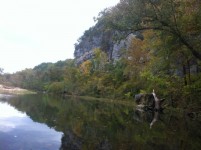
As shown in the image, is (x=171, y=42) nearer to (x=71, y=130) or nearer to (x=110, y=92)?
(x=71, y=130)


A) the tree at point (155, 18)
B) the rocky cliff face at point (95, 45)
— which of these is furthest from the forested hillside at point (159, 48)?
the rocky cliff face at point (95, 45)

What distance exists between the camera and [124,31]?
19.3 meters

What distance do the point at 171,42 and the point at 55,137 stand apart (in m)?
10.8

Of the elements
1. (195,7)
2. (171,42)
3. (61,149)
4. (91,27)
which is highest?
(91,27)

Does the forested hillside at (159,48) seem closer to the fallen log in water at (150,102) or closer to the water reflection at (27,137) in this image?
the fallen log in water at (150,102)

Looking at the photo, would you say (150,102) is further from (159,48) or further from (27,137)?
(27,137)

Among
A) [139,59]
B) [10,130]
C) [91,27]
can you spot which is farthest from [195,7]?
[91,27]

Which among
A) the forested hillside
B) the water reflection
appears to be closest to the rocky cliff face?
the forested hillside

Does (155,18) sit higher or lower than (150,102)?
higher

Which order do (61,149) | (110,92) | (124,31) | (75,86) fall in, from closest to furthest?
(61,149) → (124,31) → (110,92) → (75,86)

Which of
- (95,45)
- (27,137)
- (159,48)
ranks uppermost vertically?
(95,45)

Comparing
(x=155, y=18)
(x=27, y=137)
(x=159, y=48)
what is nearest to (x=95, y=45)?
(x=159, y=48)

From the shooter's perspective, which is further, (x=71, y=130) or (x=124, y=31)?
(x=124, y=31)

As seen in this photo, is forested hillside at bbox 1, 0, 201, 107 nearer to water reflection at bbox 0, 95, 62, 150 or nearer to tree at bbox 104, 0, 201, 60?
tree at bbox 104, 0, 201, 60
